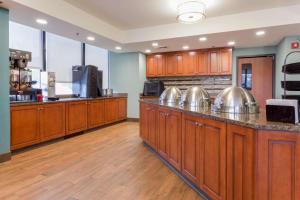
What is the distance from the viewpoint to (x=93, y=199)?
2191 millimetres

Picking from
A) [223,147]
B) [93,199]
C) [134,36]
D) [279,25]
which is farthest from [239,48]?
[93,199]

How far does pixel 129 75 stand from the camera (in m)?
7.04

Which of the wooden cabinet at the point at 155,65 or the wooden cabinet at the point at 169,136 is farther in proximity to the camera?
the wooden cabinet at the point at 155,65

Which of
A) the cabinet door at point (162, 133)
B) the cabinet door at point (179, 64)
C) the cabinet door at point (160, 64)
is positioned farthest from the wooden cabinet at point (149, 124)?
the cabinet door at point (160, 64)

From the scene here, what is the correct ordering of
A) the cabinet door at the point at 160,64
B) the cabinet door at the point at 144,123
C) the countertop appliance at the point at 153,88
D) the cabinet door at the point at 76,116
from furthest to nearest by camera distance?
1. the cabinet door at the point at 160,64
2. the countertop appliance at the point at 153,88
3. the cabinet door at the point at 76,116
4. the cabinet door at the point at 144,123

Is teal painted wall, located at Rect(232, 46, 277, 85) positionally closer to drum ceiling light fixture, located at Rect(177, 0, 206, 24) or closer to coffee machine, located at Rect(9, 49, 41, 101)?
drum ceiling light fixture, located at Rect(177, 0, 206, 24)

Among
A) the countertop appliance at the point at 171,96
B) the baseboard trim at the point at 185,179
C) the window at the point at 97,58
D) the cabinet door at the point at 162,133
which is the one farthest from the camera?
the window at the point at 97,58

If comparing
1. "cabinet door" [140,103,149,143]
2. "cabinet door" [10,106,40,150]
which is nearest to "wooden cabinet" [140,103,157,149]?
"cabinet door" [140,103,149,143]

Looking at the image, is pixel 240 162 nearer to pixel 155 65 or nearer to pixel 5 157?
pixel 5 157

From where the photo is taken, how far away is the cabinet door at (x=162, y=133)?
314cm

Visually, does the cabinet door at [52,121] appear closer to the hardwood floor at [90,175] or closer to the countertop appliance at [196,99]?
the hardwood floor at [90,175]

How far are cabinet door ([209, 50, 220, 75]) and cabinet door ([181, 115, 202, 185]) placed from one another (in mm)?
4179

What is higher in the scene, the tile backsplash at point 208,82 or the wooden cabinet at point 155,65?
the wooden cabinet at point 155,65

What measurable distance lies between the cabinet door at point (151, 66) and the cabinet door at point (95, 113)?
2108 millimetres
